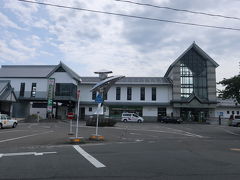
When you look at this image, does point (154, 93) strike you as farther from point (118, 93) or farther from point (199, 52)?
point (199, 52)

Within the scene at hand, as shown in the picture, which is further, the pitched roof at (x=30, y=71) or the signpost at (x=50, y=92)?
the pitched roof at (x=30, y=71)

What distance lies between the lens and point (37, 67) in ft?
142

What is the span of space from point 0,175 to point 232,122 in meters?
34.2

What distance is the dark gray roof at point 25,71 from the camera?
40.5m

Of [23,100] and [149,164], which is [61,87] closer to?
[23,100]

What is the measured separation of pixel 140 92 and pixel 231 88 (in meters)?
22.5

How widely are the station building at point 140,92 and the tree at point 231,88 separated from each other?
18.1m

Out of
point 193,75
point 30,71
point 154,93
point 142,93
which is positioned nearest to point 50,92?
point 30,71

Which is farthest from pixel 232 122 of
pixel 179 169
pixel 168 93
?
pixel 179 169

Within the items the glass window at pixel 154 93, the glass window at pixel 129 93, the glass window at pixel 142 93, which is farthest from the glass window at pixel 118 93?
the glass window at pixel 154 93

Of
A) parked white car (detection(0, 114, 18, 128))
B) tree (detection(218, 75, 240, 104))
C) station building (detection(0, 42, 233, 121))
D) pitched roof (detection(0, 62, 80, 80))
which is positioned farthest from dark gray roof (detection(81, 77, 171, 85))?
parked white car (detection(0, 114, 18, 128))

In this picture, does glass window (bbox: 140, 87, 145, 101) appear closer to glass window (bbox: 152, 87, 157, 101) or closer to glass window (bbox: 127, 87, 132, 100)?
glass window (bbox: 152, 87, 157, 101)

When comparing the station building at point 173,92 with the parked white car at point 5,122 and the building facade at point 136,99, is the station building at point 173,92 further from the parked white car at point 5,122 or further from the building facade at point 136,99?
the parked white car at point 5,122

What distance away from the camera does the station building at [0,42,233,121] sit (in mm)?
38594
